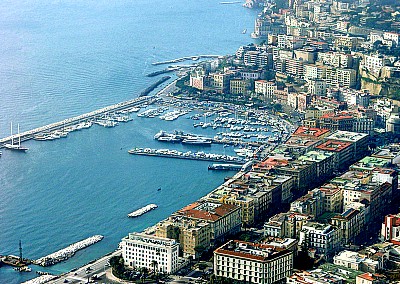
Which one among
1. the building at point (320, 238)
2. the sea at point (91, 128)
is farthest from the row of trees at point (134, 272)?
the building at point (320, 238)

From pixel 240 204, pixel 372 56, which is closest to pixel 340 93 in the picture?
pixel 372 56

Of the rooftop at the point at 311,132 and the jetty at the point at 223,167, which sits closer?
the jetty at the point at 223,167

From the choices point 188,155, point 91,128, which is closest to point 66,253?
point 188,155

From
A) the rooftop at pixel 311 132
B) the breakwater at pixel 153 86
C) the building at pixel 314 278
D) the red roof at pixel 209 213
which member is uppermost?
the rooftop at pixel 311 132

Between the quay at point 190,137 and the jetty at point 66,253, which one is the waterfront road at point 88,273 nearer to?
the jetty at point 66,253

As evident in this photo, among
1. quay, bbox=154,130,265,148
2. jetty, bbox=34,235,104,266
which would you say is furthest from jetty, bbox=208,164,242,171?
jetty, bbox=34,235,104,266

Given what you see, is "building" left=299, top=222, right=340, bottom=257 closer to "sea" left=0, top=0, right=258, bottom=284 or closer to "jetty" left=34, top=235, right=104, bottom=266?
"sea" left=0, top=0, right=258, bottom=284
